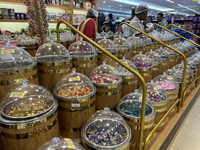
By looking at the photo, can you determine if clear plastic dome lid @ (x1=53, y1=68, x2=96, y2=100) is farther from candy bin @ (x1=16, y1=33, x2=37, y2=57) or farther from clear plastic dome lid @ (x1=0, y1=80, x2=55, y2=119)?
candy bin @ (x1=16, y1=33, x2=37, y2=57)

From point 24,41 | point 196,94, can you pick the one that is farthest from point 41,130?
point 196,94

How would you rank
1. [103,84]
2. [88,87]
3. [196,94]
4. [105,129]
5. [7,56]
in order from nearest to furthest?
[105,129]
[7,56]
[88,87]
[103,84]
[196,94]

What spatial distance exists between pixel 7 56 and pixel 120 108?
4.83 feet

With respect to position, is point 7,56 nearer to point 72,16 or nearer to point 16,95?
point 16,95

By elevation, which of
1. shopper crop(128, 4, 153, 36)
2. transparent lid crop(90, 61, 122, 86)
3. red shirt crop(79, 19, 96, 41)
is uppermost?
shopper crop(128, 4, 153, 36)

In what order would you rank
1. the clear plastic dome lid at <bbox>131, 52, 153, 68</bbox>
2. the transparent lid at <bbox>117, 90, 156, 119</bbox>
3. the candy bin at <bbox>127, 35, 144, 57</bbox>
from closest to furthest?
the transparent lid at <bbox>117, 90, 156, 119</bbox> < the clear plastic dome lid at <bbox>131, 52, 153, 68</bbox> < the candy bin at <bbox>127, 35, 144, 57</bbox>

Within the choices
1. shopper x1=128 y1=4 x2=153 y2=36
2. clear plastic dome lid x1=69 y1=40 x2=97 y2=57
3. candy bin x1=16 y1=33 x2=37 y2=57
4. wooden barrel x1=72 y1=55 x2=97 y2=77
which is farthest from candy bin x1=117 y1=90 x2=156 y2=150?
shopper x1=128 y1=4 x2=153 y2=36

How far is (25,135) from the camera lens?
1.18m

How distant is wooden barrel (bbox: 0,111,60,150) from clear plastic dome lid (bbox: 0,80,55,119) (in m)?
0.08

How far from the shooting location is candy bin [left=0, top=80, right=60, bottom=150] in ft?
3.85

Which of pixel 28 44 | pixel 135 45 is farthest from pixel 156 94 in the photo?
pixel 28 44

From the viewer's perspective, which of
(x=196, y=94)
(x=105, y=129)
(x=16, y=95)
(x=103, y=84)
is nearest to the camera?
(x=16, y=95)

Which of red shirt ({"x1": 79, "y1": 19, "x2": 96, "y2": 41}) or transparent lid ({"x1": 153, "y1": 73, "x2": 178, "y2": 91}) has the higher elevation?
red shirt ({"x1": 79, "y1": 19, "x2": 96, "y2": 41})

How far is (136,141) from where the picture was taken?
183 centimetres
